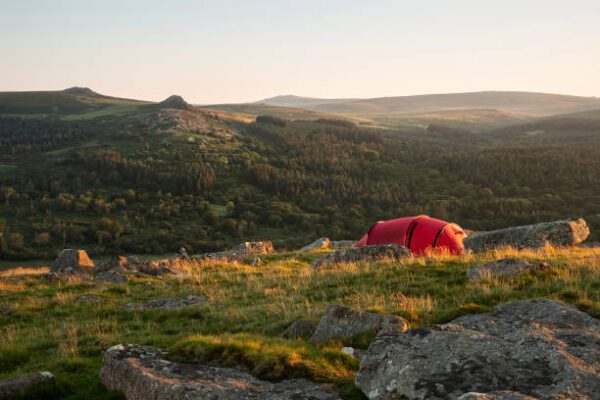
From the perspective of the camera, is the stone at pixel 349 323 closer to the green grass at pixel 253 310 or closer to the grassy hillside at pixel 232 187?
the green grass at pixel 253 310

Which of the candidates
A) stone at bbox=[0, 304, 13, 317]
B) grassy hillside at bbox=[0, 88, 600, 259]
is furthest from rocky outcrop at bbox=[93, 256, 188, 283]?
grassy hillside at bbox=[0, 88, 600, 259]

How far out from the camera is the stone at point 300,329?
11.5 m

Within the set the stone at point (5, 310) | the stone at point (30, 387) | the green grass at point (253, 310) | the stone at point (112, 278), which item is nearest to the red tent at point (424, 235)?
the green grass at point (253, 310)

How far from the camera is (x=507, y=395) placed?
5.78 meters

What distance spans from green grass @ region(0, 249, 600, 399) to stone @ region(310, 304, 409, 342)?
438 millimetres

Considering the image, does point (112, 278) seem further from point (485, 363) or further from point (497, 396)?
point (497, 396)

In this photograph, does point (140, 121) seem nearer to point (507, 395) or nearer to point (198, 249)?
point (198, 249)

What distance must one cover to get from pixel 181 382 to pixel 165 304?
1025cm

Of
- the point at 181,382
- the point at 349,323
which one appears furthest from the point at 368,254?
the point at 181,382

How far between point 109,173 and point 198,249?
2144 inches

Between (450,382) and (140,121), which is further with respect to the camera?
(140,121)

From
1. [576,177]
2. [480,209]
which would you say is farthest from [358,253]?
[576,177]

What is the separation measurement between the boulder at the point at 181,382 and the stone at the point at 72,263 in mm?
22204

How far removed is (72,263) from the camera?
30.2 m
